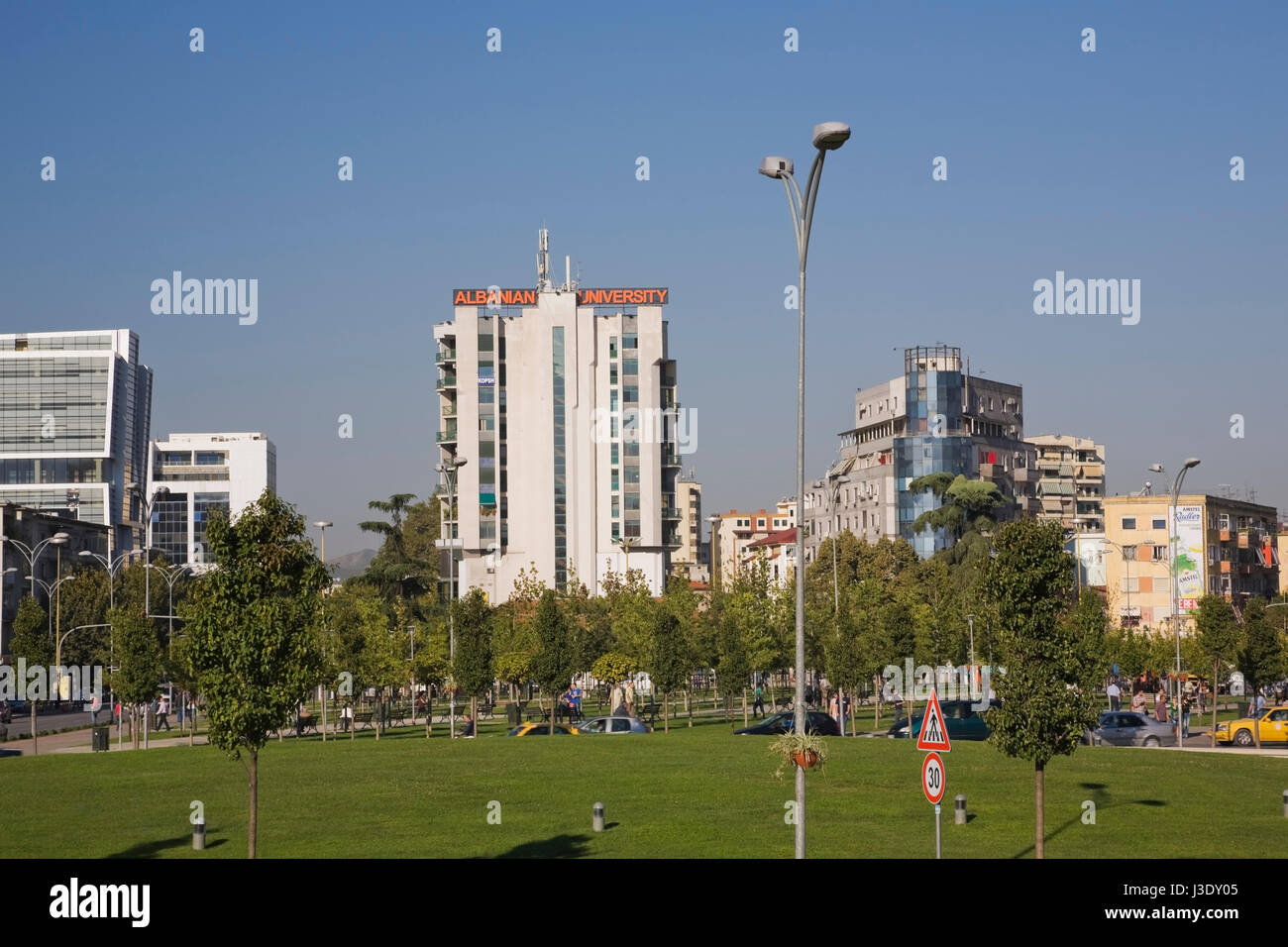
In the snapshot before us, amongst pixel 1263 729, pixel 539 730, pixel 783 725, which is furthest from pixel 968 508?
pixel 539 730

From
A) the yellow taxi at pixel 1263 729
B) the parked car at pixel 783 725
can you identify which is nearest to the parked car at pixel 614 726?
the parked car at pixel 783 725

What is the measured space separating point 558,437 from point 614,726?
84.6 m

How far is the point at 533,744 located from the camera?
46.1 metres

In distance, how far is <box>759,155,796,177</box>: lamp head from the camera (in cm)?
2005

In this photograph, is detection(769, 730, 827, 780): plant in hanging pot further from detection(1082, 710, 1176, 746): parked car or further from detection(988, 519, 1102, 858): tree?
detection(1082, 710, 1176, 746): parked car

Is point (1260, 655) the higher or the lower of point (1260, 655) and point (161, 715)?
the higher

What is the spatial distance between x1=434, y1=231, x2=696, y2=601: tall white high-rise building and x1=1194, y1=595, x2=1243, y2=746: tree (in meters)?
79.7

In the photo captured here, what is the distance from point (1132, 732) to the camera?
49.6 metres

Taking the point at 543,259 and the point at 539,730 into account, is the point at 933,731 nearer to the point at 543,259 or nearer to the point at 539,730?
the point at 539,730

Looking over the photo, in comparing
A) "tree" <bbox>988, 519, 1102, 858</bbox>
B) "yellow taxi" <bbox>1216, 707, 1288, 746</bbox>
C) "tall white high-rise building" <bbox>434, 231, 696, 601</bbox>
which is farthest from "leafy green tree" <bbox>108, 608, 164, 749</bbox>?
"tall white high-rise building" <bbox>434, 231, 696, 601</bbox>
